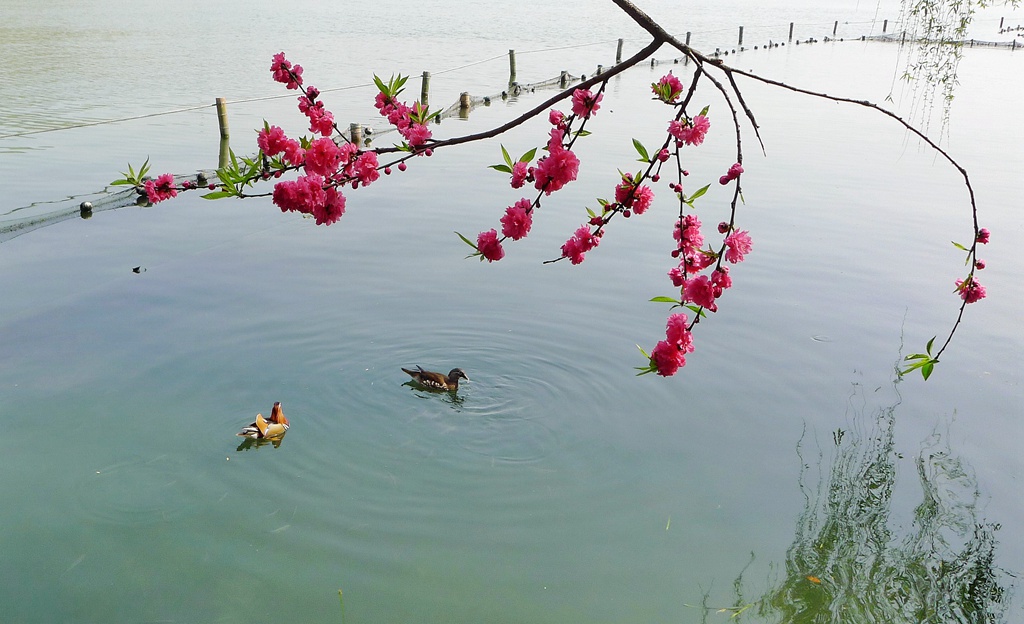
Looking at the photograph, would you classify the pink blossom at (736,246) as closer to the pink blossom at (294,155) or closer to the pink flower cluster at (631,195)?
the pink flower cluster at (631,195)

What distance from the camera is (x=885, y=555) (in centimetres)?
495

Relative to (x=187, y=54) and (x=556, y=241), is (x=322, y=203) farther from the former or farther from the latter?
(x=187, y=54)

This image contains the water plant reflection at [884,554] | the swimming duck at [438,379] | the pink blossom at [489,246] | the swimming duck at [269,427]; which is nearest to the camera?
the pink blossom at [489,246]

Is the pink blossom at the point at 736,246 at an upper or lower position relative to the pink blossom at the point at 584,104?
lower

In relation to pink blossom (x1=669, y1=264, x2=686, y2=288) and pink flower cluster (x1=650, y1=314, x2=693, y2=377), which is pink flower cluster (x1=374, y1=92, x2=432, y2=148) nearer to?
pink blossom (x1=669, y1=264, x2=686, y2=288)

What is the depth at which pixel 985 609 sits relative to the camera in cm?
454

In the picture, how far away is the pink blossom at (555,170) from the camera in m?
2.88

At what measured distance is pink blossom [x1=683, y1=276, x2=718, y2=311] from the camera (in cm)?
291

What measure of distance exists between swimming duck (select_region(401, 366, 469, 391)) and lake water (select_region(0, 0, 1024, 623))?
0.35ft

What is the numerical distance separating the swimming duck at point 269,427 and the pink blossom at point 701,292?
11.9 ft

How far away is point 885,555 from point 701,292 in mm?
2876

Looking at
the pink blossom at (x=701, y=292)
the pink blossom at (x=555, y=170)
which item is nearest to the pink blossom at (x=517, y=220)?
the pink blossom at (x=555, y=170)

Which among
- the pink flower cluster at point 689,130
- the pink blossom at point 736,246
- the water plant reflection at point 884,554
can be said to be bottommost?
the water plant reflection at point 884,554

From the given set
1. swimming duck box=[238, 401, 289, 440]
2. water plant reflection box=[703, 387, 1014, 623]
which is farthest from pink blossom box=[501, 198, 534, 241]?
swimming duck box=[238, 401, 289, 440]
